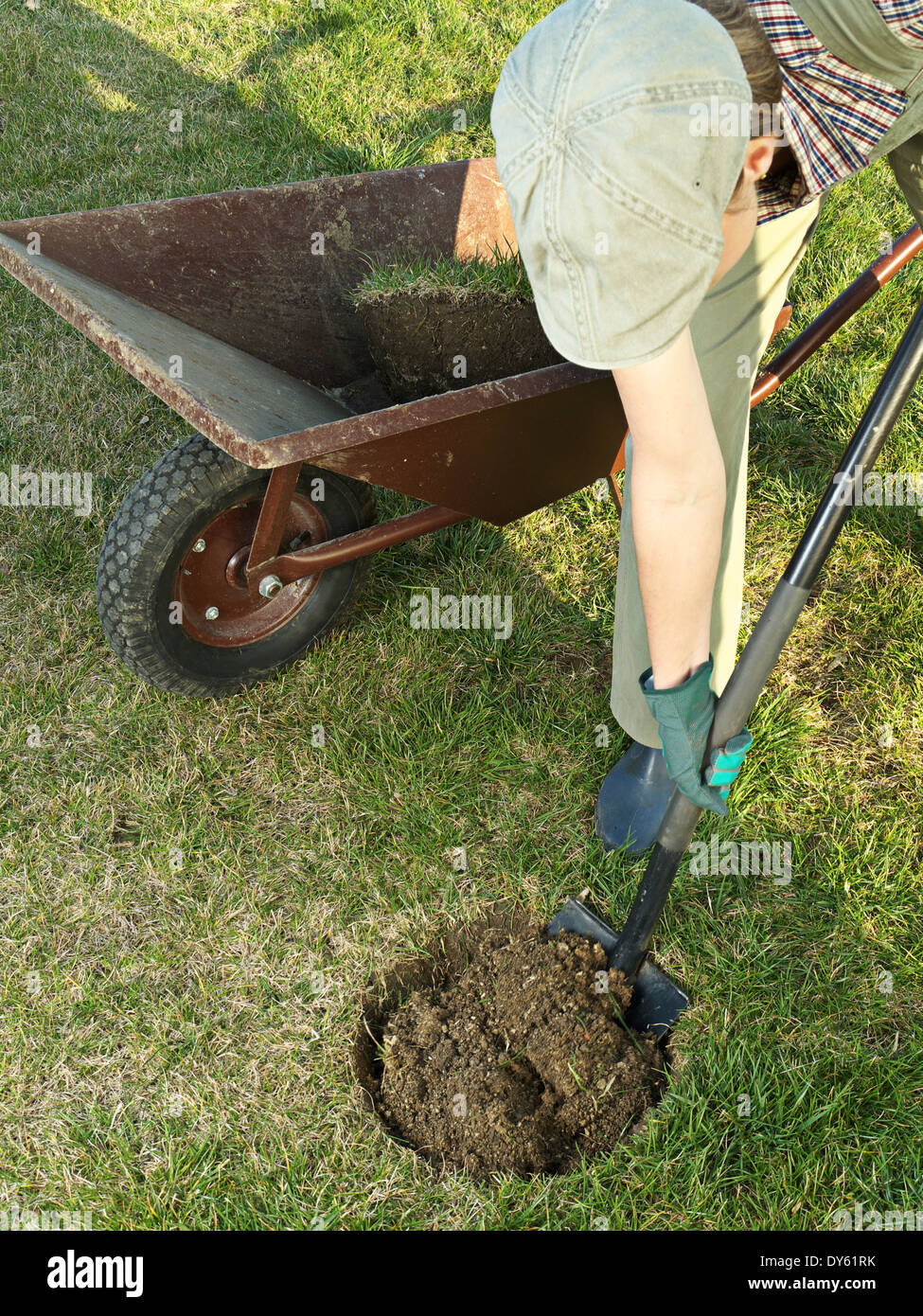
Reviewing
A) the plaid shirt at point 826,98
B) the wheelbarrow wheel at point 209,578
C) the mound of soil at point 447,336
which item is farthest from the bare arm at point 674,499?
the wheelbarrow wheel at point 209,578

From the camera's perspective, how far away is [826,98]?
1470 millimetres

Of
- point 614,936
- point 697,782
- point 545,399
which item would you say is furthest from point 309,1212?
point 545,399

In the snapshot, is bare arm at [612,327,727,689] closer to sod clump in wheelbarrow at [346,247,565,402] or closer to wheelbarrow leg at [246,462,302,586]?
wheelbarrow leg at [246,462,302,586]

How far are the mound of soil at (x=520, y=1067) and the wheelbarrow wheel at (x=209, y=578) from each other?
3.13 ft

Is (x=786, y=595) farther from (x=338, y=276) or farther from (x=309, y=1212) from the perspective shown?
(x=338, y=276)

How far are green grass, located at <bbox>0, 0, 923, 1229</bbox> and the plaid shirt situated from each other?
4.13 ft

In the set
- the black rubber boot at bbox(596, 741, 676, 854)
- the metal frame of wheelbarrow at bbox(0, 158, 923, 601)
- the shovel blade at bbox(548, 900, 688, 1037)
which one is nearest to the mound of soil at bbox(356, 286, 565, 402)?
the metal frame of wheelbarrow at bbox(0, 158, 923, 601)

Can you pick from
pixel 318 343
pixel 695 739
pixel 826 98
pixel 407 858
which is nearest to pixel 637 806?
pixel 407 858

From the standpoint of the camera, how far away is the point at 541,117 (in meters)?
1.12

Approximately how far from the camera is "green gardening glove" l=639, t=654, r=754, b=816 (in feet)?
4.72

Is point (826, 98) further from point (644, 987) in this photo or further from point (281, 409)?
point (644, 987)

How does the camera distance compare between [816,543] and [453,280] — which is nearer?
[816,543]

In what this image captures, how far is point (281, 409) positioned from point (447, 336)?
16.9 inches

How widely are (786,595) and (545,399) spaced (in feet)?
2.60
